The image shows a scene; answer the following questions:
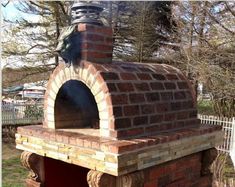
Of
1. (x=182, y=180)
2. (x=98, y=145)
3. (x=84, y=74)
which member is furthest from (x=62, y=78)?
(x=182, y=180)

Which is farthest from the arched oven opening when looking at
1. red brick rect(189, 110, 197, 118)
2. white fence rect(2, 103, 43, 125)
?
white fence rect(2, 103, 43, 125)

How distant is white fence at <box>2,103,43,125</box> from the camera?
1266 centimetres

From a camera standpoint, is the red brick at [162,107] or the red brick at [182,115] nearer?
the red brick at [162,107]

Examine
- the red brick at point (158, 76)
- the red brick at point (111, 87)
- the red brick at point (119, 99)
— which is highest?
the red brick at point (158, 76)

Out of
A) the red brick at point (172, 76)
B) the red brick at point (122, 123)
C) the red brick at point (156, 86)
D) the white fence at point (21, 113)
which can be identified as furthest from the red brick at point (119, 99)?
the white fence at point (21, 113)

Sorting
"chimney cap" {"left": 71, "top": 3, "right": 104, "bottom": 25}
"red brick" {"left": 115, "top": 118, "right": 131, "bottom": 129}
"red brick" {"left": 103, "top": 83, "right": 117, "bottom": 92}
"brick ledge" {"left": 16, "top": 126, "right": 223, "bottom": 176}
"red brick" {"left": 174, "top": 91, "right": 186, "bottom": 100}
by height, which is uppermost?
"chimney cap" {"left": 71, "top": 3, "right": 104, "bottom": 25}

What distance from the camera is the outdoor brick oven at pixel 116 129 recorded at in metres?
2.19

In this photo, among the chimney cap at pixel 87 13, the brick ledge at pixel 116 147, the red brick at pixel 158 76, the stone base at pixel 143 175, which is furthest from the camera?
the red brick at pixel 158 76

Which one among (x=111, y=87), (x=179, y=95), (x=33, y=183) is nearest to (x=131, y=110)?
(x=111, y=87)

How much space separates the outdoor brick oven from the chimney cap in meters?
0.05

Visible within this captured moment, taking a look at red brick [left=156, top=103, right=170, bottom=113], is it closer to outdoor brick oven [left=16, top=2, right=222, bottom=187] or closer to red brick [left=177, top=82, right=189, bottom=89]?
outdoor brick oven [left=16, top=2, right=222, bottom=187]

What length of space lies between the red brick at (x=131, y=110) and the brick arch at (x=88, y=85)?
14 centimetres

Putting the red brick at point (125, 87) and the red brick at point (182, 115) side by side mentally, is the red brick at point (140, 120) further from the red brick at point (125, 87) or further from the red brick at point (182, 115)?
the red brick at point (182, 115)

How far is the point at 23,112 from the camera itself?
13.2m
